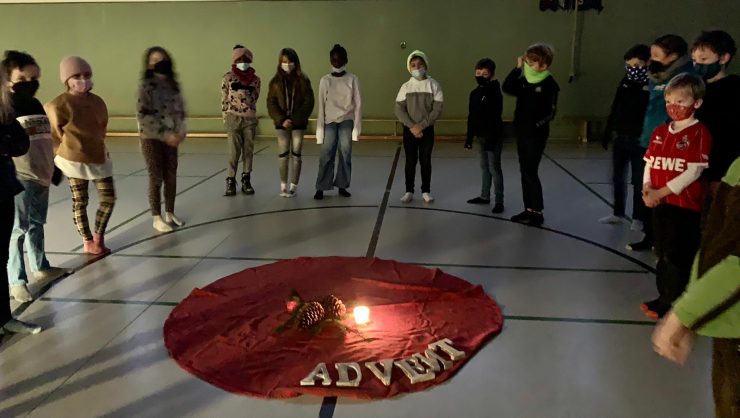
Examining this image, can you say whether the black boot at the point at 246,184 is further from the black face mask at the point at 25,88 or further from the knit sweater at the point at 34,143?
the black face mask at the point at 25,88

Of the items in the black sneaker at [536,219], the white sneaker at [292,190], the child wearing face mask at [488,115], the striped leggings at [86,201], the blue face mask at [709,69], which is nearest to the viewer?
the blue face mask at [709,69]

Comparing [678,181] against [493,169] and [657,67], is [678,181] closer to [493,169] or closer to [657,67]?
[657,67]

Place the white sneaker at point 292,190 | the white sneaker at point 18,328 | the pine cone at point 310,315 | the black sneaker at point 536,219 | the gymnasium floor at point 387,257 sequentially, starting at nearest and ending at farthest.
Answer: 1. the gymnasium floor at point 387,257
2. the pine cone at point 310,315
3. the white sneaker at point 18,328
4. the black sneaker at point 536,219
5. the white sneaker at point 292,190

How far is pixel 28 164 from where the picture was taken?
11.4 ft

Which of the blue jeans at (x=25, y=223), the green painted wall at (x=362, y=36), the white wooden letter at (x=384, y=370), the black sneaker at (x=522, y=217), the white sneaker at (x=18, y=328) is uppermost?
the green painted wall at (x=362, y=36)

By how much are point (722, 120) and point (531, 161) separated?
185cm

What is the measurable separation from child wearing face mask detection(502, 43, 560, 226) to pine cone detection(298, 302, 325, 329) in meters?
2.74

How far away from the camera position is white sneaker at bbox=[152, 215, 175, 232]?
5.02m

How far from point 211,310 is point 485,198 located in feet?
11.2

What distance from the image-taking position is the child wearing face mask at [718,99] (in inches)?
129

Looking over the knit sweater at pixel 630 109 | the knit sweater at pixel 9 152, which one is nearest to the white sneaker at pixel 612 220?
the knit sweater at pixel 630 109

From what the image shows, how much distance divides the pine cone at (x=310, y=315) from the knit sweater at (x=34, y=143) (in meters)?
1.91

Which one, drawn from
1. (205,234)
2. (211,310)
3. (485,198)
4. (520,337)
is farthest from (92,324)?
(485,198)

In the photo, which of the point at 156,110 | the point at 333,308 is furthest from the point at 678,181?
the point at 156,110
